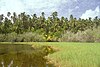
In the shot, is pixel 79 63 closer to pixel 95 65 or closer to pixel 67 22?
pixel 95 65

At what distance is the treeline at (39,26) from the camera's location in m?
67.8

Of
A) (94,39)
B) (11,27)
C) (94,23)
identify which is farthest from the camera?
(94,23)

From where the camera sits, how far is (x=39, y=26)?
7669 centimetres

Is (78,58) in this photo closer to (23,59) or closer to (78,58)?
(78,58)

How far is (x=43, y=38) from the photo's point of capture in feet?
222

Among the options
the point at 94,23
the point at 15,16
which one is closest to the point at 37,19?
the point at 15,16

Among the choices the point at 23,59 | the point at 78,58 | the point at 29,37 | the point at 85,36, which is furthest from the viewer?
the point at 29,37

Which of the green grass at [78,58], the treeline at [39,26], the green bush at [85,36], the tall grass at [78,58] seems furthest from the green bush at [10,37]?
the tall grass at [78,58]

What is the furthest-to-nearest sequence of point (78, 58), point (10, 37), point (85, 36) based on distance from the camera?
point (10, 37) → point (85, 36) → point (78, 58)

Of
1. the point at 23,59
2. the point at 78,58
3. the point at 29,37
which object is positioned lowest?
the point at 23,59

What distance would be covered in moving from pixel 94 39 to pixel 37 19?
24836mm

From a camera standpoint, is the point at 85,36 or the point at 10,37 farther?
the point at 10,37

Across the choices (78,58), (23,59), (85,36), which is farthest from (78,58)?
(85,36)

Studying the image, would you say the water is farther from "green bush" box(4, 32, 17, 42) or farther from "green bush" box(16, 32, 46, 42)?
"green bush" box(16, 32, 46, 42)
